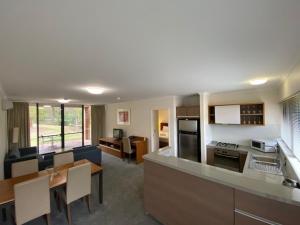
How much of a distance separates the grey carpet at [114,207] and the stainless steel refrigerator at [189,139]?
1667 millimetres

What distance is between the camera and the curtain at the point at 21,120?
5.95 metres

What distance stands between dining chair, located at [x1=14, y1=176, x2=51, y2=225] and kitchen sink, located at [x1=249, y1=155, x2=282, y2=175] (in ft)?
10.9

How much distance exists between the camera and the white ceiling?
854mm

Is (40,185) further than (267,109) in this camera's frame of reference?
No

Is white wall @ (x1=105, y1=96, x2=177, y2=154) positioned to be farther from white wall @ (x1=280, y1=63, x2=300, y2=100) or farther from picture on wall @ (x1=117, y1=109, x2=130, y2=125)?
white wall @ (x1=280, y1=63, x2=300, y2=100)

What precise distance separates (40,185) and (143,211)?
1693 mm

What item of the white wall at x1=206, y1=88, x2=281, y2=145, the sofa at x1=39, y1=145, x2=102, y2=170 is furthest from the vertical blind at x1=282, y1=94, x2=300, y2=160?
the sofa at x1=39, y1=145, x2=102, y2=170

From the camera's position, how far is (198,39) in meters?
1.24

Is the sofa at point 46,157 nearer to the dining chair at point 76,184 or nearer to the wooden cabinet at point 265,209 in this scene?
the dining chair at point 76,184

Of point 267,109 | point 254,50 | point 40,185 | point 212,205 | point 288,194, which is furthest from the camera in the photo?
point 267,109

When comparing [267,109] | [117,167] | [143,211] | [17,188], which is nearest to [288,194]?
[143,211]

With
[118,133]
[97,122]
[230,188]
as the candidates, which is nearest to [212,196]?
[230,188]

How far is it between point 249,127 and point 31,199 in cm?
479

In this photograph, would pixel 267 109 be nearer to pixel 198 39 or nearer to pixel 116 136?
pixel 198 39
